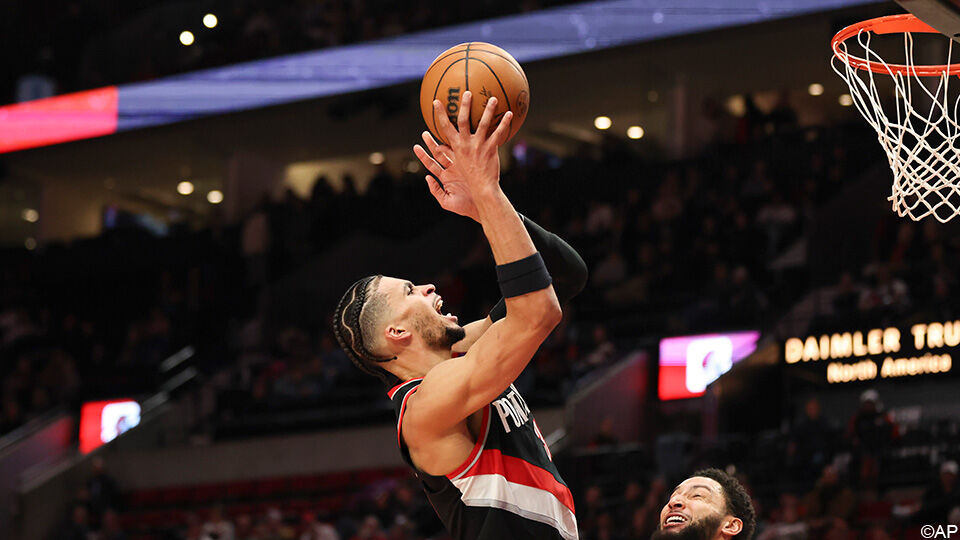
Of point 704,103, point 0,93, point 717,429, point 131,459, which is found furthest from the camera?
point 0,93

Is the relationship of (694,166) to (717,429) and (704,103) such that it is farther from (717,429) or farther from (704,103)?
(717,429)

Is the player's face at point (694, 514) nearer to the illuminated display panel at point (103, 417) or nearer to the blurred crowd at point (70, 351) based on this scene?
the illuminated display panel at point (103, 417)

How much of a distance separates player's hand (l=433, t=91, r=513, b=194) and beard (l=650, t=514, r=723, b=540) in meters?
1.56

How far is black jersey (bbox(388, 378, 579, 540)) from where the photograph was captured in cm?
322

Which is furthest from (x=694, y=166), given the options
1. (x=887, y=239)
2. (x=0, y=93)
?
(x=0, y=93)

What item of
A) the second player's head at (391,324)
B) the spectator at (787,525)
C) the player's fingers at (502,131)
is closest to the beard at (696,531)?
the second player's head at (391,324)

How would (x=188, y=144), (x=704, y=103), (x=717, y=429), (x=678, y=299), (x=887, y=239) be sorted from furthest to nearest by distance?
(x=188, y=144), (x=704, y=103), (x=678, y=299), (x=887, y=239), (x=717, y=429)

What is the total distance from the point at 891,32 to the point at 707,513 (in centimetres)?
202

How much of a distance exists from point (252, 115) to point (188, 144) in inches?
75.2

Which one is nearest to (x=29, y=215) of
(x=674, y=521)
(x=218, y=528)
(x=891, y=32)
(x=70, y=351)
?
(x=70, y=351)

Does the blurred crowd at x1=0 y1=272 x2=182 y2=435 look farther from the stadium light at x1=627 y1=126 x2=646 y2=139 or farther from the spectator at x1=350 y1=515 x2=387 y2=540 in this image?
the stadium light at x1=627 y1=126 x2=646 y2=139

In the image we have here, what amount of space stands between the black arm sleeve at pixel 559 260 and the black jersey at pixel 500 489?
0.36 m

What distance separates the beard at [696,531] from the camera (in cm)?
397

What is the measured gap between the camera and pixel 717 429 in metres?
11.3
